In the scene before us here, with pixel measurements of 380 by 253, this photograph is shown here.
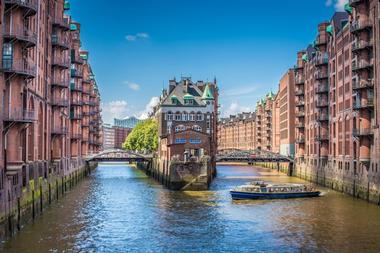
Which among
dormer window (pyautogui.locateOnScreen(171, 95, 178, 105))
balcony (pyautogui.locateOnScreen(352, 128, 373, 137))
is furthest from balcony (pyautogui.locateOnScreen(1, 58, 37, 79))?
dormer window (pyautogui.locateOnScreen(171, 95, 178, 105))

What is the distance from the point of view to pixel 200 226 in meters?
42.5

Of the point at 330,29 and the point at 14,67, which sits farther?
the point at 330,29

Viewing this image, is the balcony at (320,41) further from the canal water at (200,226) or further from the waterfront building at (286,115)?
the waterfront building at (286,115)

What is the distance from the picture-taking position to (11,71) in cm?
3722

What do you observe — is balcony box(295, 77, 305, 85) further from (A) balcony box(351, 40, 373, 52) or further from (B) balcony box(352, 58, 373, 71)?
(A) balcony box(351, 40, 373, 52)

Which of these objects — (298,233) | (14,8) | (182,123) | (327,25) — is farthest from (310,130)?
(14,8)

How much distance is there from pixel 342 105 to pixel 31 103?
43445 mm

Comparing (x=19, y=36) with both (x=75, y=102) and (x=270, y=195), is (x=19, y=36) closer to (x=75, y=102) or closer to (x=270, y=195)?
(x=270, y=195)

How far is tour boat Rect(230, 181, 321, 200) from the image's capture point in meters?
A: 61.2

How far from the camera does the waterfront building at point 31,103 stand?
124 ft

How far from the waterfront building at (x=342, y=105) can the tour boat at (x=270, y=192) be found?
18.7 ft

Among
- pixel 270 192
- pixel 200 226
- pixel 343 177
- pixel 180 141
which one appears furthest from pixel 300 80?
pixel 200 226

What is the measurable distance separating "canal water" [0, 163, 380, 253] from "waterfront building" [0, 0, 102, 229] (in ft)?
11.8

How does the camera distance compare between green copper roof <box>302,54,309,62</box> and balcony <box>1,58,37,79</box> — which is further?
green copper roof <box>302,54,309,62</box>
